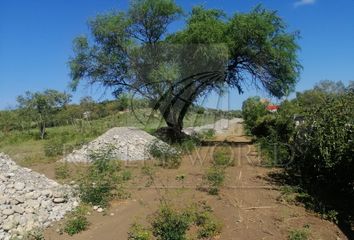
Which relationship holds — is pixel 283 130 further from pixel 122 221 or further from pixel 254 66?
pixel 122 221

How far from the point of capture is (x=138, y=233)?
20.6 ft

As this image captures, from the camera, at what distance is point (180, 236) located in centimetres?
616

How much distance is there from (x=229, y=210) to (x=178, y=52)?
10.9m

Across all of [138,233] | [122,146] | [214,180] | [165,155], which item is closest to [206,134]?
[122,146]

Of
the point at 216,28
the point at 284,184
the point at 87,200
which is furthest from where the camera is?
the point at 216,28

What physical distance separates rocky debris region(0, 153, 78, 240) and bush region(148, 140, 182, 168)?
370 cm

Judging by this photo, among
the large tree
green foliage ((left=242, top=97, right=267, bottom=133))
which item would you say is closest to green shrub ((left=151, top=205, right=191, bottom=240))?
the large tree

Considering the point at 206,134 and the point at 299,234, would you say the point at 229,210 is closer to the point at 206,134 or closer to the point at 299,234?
the point at 299,234

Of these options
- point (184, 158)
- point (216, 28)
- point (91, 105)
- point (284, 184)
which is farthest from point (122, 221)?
point (91, 105)

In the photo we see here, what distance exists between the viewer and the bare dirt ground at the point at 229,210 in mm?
6693

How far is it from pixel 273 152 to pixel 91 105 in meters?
23.1

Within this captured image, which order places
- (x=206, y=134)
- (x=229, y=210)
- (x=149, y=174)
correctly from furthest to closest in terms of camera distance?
(x=206, y=134) < (x=149, y=174) < (x=229, y=210)

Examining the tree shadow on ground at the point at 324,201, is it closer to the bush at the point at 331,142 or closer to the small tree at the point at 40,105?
the bush at the point at 331,142

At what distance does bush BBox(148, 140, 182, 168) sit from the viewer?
39.6 feet
